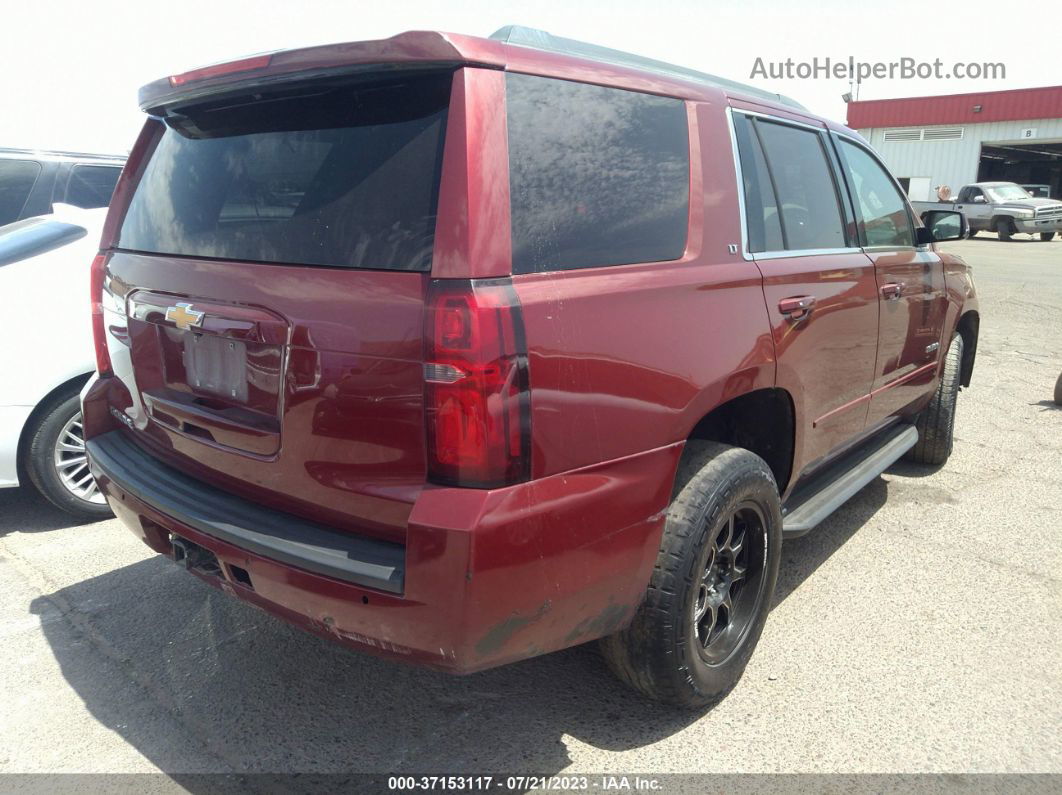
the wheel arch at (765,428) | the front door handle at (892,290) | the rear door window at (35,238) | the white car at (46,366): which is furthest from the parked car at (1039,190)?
the white car at (46,366)

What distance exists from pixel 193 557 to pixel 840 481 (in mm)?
2590

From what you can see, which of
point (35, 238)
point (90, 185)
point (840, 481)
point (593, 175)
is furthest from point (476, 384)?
point (90, 185)

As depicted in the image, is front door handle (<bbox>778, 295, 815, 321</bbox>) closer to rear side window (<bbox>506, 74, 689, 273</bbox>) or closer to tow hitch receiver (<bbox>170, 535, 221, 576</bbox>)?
rear side window (<bbox>506, 74, 689, 273</bbox>)

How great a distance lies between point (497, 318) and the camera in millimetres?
1839

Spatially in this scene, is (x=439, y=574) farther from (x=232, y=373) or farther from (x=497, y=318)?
(x=232, y=373)

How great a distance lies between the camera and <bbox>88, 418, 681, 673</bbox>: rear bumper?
186cm

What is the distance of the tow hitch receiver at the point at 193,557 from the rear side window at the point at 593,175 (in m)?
1.24

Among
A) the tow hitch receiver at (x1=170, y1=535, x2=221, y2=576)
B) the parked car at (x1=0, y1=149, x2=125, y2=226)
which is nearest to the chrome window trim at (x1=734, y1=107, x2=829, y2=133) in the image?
the tow hitch receiver at (x1=170, y1=535, x2=221, y2=576)

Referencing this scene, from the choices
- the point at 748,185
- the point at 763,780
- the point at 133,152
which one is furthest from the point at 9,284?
the point at 763,780

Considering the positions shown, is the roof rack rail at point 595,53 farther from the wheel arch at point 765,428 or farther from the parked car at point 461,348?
the wheel arch at point 765,428

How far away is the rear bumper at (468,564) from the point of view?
6.10 feet

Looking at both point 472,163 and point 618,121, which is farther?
point 618,121

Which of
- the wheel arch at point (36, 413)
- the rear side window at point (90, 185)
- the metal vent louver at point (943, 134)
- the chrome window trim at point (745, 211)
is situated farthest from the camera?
the metal vent louver at point (943, 134)

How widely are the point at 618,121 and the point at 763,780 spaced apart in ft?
6.35
